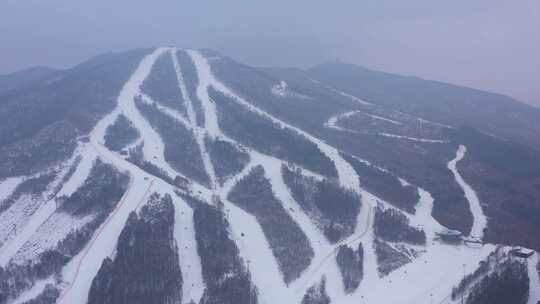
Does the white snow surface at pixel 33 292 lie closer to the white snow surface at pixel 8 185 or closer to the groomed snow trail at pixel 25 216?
the groomed snow trail at pixel 25 216

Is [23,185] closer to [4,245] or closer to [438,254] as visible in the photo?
[4,245]

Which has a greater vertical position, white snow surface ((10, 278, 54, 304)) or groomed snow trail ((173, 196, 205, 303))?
groomed snow trail ((173, 196, 205, 303))

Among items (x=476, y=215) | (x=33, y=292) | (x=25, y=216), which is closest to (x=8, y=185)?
(x=25, y=216)

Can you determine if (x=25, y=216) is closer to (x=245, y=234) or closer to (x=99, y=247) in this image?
(x=99, y=247)

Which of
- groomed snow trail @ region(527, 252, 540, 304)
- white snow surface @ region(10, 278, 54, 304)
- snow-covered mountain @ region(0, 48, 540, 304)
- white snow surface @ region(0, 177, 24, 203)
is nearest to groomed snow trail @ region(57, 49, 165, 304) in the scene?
snow-covered mountain @ region(0, 48, 540, 304)

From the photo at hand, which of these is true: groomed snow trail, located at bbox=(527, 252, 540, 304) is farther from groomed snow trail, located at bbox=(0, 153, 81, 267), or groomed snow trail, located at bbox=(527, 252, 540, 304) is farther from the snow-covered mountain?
groomed snow trail, located at bbox=(0, 153, 81, 267)

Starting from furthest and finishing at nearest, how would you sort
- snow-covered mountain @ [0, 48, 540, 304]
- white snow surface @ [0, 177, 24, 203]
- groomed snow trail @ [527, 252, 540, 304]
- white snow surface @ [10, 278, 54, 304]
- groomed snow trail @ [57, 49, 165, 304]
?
white snow surface @ [0, 177, 24, 203] < snow-covered mountain @ [0, 48, 540, 304] < groomed snow trail @ [57, 49, 165, 304] < white snow surface @ [10, 278, 54, 304] < groomed snow trail @ [527, 252, 540, 304]

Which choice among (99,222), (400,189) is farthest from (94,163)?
(400,189)

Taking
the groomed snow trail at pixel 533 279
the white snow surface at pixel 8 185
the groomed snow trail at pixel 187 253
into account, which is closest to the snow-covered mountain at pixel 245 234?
the groomed snow trail at pixel 533 279
